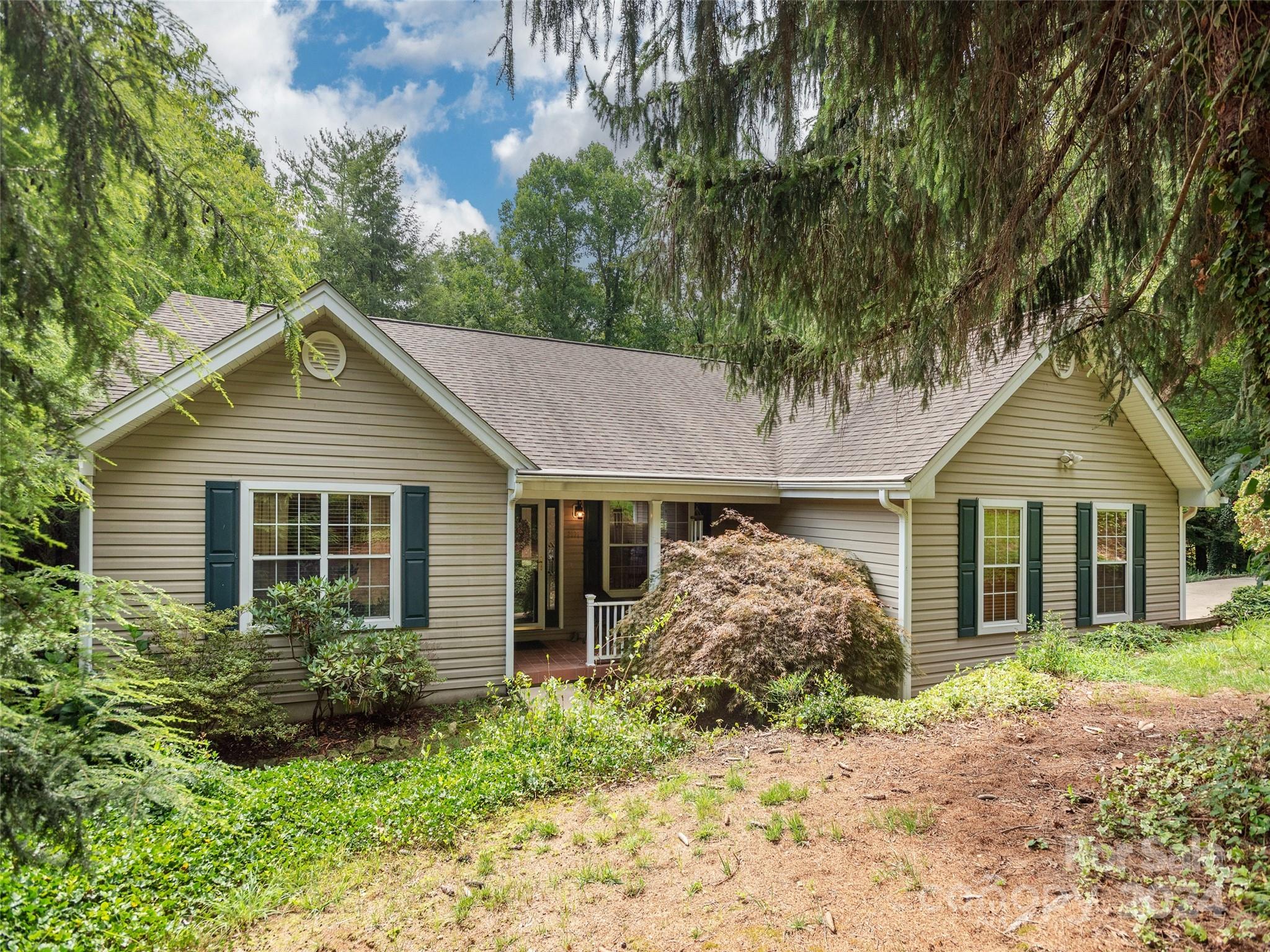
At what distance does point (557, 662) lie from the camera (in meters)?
9.45

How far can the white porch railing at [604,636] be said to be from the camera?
8.98 metres

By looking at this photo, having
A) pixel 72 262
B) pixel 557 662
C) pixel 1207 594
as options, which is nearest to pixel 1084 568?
pixel 557 662

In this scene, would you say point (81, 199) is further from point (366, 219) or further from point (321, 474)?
point (366, 219)

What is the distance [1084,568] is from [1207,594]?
945 centimetres

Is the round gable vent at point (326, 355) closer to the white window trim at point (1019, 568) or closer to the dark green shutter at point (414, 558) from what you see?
the dark green shutter at point (414, 558)

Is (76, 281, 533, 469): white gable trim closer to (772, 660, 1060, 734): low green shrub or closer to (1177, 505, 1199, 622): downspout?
(772, 660, 1060, 734): low green shrub

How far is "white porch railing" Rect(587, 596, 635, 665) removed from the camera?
29.5ft

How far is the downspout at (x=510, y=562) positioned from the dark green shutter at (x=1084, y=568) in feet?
27.7

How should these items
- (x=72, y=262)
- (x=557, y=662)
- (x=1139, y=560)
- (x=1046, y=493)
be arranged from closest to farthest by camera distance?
1. (x=72, y=262)
2. (x=557, y=662)
3. (x=1046, y=493)
4. (x=1139, y=560)

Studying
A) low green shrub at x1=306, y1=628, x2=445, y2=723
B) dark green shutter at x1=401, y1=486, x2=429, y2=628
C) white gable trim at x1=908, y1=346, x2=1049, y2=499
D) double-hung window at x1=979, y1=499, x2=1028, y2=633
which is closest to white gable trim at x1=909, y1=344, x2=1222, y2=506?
white gable trim at x1=908, y1=346, x2=1049, y2=499

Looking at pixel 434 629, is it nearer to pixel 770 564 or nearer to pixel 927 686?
pixel 770 564

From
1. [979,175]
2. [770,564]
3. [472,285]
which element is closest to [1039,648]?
[770,564]

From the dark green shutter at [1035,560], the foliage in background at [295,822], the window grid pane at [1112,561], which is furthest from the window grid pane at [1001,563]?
the foliage in background at [295,822]

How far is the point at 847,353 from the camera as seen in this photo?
5379mm
